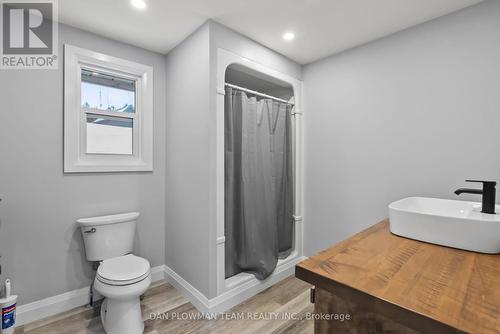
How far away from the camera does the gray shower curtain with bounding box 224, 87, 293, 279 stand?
208 centimetres

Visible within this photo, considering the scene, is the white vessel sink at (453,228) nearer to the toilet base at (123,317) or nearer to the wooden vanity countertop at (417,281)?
the wooden vanity countertop at (417,281)

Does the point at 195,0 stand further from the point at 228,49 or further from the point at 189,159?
the point at 189,159

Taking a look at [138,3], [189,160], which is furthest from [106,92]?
[189,160]

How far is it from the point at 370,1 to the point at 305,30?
1.63ft

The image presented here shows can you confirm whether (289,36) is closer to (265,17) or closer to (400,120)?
(265,17)

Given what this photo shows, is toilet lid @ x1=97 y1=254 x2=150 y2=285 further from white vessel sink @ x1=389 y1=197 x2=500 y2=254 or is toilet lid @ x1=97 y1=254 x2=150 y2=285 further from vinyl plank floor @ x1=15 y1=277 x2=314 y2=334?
white vessel sink @ x1=389 y1=197 x2=500 y2=254

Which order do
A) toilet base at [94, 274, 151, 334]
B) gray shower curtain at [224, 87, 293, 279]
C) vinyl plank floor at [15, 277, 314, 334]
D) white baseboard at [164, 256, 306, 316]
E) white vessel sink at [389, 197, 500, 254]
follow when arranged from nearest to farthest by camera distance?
white vessel sink at [389, 197, 500, 254] → toilet base at [94, 274, 151, 334] → vinyl plank floor at [15, 277, 314, 334] → white baseboard at [164, 256, 306, 316] → gray shower curtain at [224, 87, 293, 279]

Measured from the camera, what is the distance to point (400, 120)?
1.90 m

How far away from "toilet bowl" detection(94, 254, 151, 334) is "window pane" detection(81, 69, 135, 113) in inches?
54.3

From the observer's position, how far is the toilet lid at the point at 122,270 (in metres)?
1.54

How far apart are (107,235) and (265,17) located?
2122mm

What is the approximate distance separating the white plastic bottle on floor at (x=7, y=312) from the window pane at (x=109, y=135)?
114cm

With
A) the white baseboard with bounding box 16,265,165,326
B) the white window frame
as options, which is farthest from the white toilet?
the white window frame

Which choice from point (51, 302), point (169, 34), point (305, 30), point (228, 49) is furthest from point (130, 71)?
point (51, 302)
